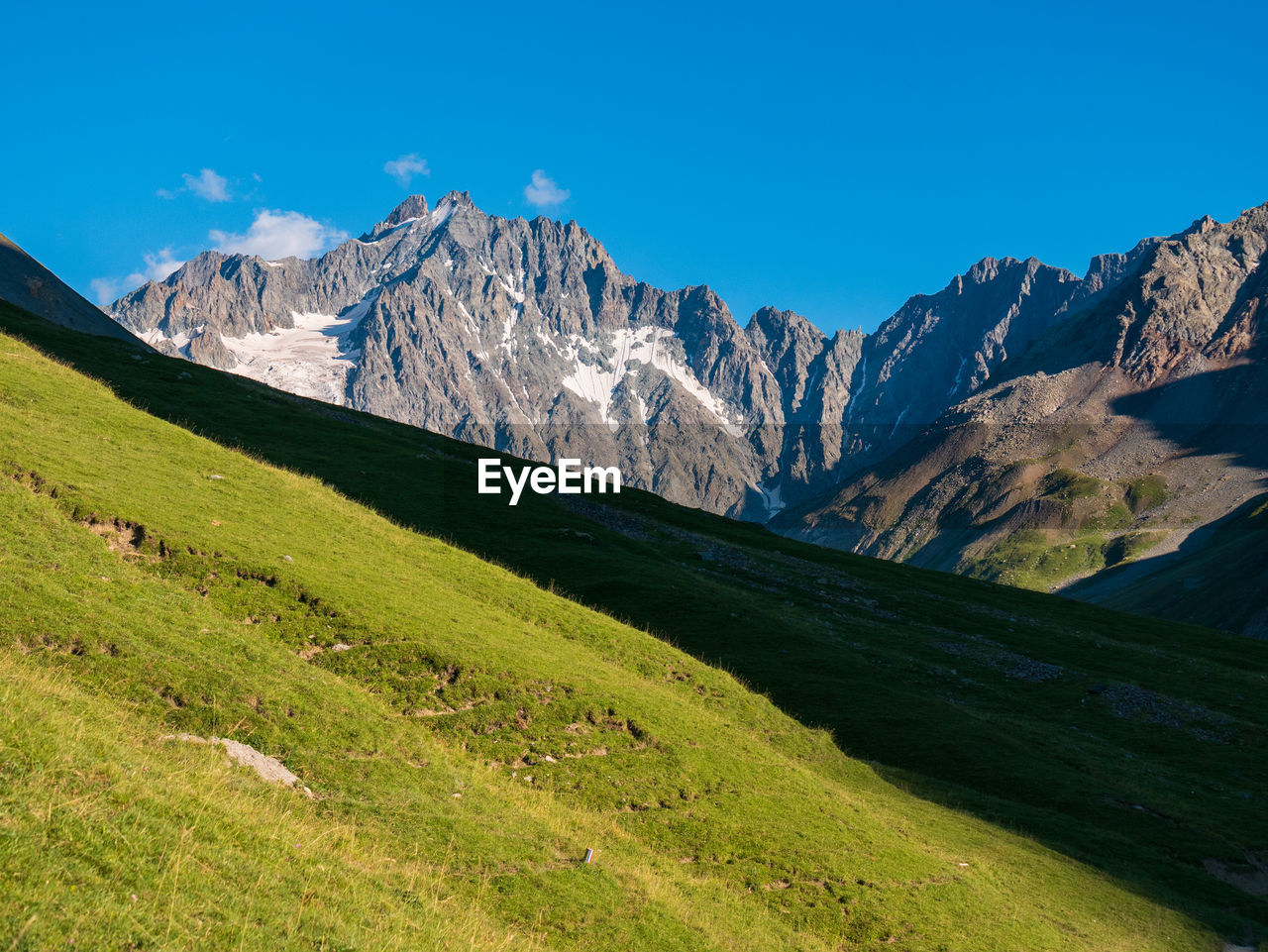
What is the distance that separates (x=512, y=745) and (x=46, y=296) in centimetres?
19098

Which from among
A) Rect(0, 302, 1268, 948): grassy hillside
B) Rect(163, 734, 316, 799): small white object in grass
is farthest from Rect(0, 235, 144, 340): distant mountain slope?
Rect(163, 734, 316, 799): small white object in grass

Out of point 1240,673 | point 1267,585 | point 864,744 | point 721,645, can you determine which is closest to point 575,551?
point 721,645

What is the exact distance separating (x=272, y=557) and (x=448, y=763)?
534 inches

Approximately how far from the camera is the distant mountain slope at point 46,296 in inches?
6437

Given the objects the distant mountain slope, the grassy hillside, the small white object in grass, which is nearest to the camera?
the grassy hillside

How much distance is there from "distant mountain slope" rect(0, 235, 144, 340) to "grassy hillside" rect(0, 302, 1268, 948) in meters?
143

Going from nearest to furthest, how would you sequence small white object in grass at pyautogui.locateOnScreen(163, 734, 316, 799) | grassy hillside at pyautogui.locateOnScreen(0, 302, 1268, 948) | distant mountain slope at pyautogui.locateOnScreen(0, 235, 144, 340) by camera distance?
1. grassy hillside at pyautogui.locateOnScreen(0, 302, 1268, 948)
2. small white object in grass at pyautogui.locateOnScreen(163, 734, 316, 799)
3. distant mountain slope at pyautogui.locateOnScreen(0, 235, 144, 340)

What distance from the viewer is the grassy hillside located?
1293 cm

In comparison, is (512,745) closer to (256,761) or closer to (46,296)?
(256,761)

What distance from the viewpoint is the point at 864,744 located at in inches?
1524

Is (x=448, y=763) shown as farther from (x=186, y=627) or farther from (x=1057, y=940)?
(x=1057, y=940)

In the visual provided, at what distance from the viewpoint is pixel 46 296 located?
551 feet

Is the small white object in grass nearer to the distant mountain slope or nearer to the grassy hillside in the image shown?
the grassy hillside

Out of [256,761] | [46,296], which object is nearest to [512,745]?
[256,761]
